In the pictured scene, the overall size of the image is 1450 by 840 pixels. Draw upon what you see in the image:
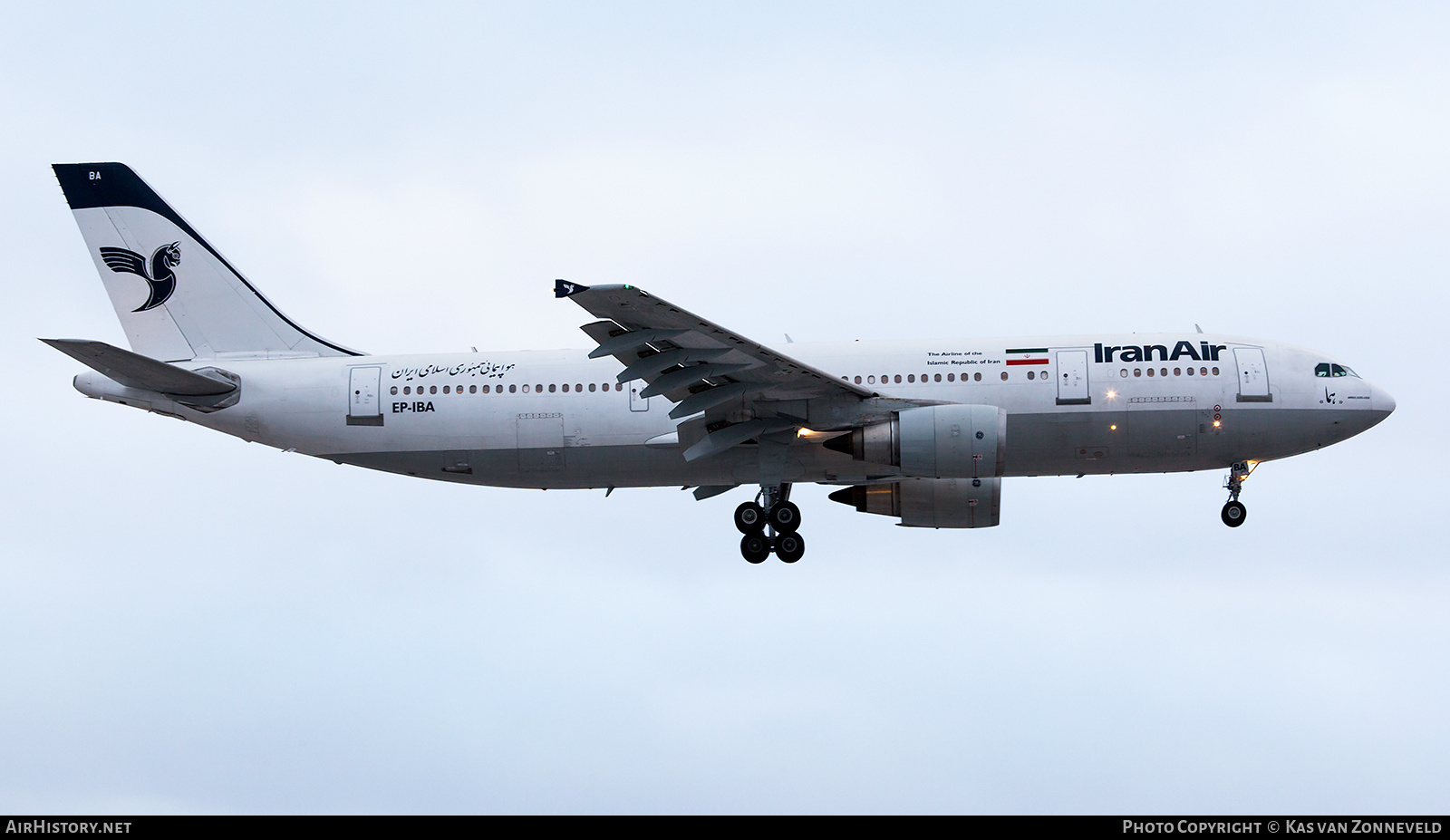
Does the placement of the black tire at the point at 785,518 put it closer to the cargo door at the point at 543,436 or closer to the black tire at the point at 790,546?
the black tire at the point at 790,546

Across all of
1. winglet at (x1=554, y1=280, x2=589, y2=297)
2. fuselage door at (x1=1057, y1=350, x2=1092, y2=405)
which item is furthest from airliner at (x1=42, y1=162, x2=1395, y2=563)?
winglet at (x1=554, y1=280, x2=589, y2=297)

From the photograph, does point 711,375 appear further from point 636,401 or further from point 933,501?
point 933,501

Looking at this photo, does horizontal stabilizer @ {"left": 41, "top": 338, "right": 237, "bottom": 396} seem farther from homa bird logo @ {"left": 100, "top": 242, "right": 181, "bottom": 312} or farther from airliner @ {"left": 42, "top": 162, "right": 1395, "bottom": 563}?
homa bird logo @ {"left": 100, "top": 242, "right": 181, "bottom": 312}

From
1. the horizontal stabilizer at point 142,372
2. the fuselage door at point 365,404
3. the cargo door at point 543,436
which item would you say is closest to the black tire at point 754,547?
the cargo door at point 543,436

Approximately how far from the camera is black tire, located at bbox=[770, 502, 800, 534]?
33.6 meters

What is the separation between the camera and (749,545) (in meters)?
33.6

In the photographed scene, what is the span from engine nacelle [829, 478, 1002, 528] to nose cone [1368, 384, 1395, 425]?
8.22 metres

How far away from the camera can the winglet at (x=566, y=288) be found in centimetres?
2597

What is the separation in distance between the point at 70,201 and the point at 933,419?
21722mm

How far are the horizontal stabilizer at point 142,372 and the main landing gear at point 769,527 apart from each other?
11977 millimetres

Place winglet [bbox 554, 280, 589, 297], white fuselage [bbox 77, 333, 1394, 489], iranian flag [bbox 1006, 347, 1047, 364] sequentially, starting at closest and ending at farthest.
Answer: winglet [bbox 554, 280, 589, 297]
white fuselage [bbox 77, 333, 1394, 489]
iranian flag [bbox 1006, 347, 1047, 364]
